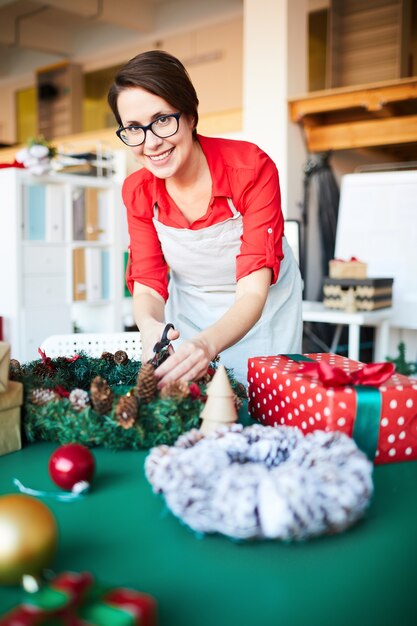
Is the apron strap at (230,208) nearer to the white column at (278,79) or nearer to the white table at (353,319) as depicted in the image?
the white table at (353,319)

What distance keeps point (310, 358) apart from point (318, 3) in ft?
21.1

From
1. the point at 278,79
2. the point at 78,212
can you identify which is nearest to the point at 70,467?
the point at 78,212

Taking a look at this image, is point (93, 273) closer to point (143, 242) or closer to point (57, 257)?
point (57, 257)

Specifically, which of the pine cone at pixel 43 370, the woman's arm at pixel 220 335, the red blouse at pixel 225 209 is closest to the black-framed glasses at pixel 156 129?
the red blouse at pixel 225 209

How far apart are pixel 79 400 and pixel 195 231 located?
724 millimetres

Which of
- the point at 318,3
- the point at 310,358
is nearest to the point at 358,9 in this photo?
the point at 318,3

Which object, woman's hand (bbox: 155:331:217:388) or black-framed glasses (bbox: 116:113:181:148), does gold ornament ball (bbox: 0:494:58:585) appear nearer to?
woman's hand (bbox: 155:331:217:388)

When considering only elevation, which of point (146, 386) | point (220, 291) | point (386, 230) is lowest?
point (146, 386)

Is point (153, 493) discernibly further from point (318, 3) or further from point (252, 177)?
point (318, 3)

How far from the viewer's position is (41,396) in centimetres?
94

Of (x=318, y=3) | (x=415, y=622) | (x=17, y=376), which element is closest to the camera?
(x=415, y=622)

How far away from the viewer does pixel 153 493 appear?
76cm

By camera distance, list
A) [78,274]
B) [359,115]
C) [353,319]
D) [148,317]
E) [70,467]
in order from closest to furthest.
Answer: [70,467]
[148,317]
[353,319]
[78,274]
[359,115]

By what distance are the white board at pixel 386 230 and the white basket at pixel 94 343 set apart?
95.5 inches
